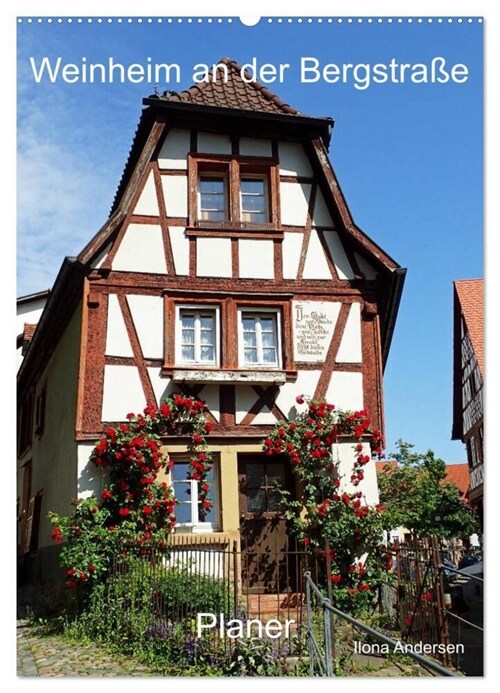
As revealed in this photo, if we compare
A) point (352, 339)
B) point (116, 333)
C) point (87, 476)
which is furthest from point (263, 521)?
point (116, 333)

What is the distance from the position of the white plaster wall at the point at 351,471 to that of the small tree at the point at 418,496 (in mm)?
306

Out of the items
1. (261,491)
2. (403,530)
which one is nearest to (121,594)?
(261,491)

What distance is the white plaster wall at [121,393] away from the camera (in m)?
10.3

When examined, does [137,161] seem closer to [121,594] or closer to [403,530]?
[121,594]

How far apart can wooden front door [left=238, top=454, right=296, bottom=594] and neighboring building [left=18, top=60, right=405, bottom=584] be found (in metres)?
0.03

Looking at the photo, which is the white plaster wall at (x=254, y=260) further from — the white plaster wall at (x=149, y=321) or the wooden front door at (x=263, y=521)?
the wooden front door at (x=263, y=521)

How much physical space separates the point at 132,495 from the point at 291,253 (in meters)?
3.99

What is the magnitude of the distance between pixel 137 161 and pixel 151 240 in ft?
3.58

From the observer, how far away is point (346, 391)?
11.0m

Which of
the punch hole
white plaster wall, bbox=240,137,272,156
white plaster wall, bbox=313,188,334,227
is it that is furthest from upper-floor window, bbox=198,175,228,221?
the punch hole

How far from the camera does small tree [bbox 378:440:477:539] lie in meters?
10.5

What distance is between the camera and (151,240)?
10797 mm

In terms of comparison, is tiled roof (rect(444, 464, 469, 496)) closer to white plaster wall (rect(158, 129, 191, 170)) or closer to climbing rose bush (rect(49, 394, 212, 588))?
climbing rose bush (rect(49, 394, 212, 588))
